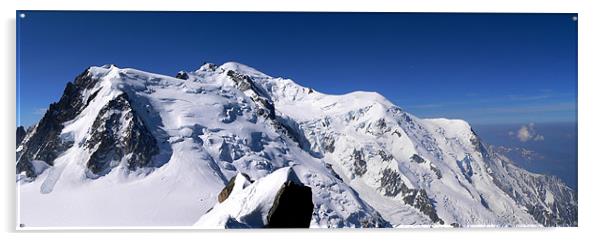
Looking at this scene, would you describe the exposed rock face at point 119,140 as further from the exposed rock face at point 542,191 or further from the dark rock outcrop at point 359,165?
the dark rock outcrop at point 359,165

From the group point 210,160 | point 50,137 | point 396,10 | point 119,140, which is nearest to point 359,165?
point 210,160

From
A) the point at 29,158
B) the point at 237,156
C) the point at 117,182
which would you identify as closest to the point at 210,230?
the point at 29,158

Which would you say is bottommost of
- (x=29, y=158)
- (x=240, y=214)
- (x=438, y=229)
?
(x=438, y=229)

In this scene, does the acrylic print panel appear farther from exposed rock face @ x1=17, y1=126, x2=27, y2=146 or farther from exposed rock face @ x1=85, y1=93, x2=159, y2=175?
exposed rock face @ x1=85, y1=93, x2=159, y2=175

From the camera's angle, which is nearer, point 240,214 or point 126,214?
point 240,214

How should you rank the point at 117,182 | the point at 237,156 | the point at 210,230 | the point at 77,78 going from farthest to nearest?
the point at 237,156
the point at 117,182
the point at 77,78
the point at 210,230
